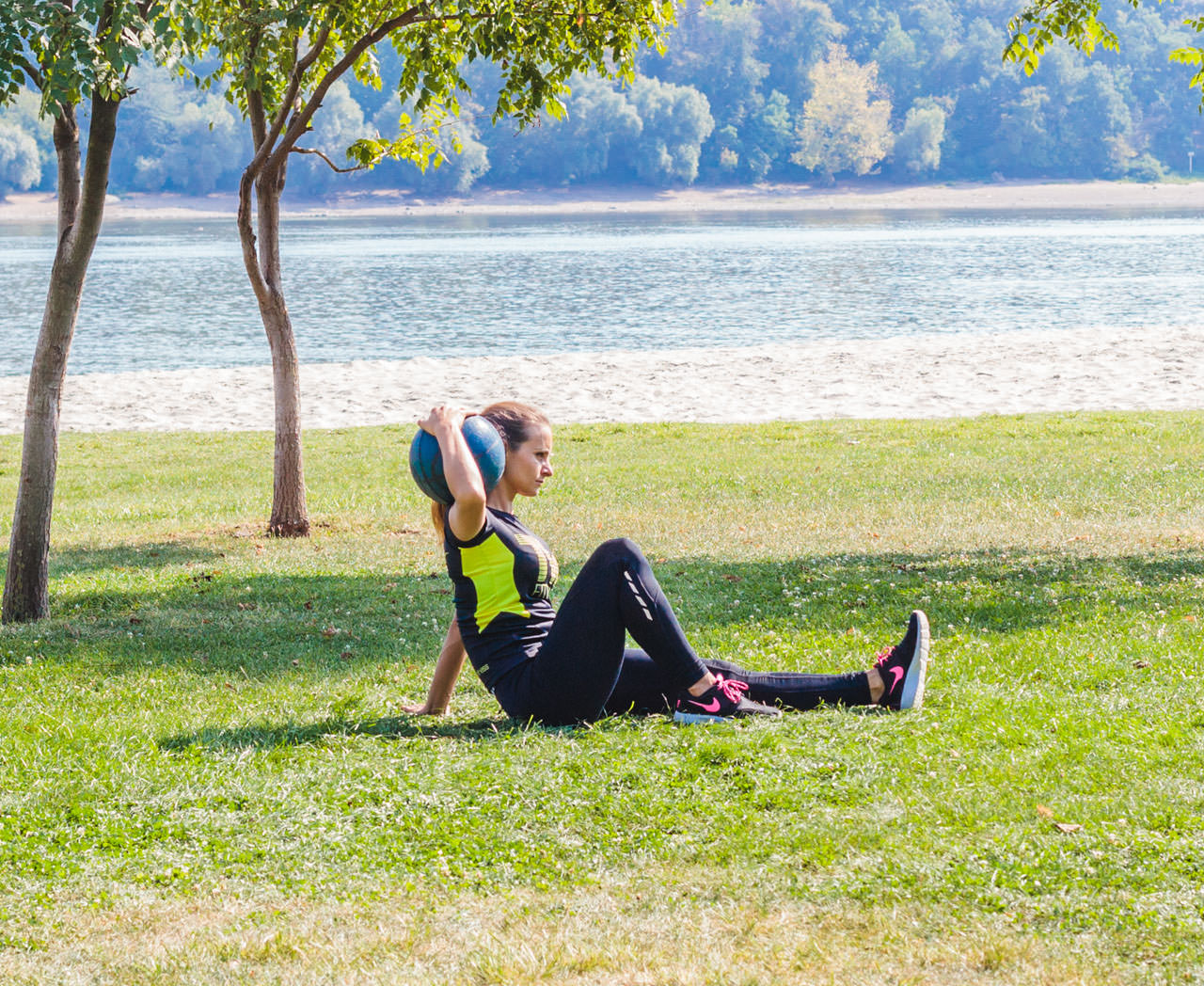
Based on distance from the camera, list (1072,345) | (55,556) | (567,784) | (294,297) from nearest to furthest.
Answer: (567,784), (55,556), (1072,345), (294,297)

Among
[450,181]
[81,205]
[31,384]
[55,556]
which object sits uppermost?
[450,181]

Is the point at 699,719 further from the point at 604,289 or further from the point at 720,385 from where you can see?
the point at 604,289

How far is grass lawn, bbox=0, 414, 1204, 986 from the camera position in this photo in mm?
3787

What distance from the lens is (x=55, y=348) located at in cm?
834

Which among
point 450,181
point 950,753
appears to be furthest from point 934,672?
point 450,181

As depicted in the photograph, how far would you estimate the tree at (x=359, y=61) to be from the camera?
9.88m

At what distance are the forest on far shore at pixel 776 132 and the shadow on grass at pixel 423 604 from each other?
12962cm

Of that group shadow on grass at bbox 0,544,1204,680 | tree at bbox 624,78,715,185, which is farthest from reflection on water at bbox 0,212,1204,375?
tree at bbox 624,78,715,185

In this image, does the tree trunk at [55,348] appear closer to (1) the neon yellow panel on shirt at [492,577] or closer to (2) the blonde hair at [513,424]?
(2) the blonde hair at [513,424]

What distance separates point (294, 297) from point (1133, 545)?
4413 centimetres

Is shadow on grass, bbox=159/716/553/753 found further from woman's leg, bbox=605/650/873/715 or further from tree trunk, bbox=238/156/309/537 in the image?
tree trunk, bbox=238/156/309/537

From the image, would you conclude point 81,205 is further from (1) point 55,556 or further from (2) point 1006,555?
(2) point 1006,555

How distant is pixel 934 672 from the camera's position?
21.7 feet

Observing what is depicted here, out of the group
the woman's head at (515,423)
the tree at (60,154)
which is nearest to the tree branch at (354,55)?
the tree at (60,154)
